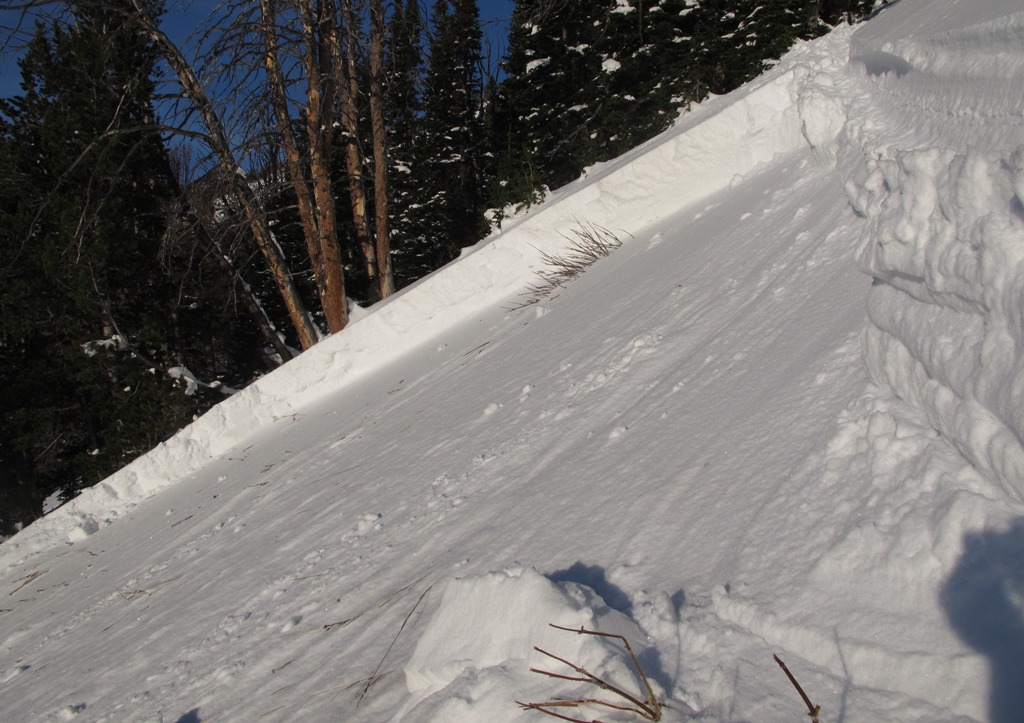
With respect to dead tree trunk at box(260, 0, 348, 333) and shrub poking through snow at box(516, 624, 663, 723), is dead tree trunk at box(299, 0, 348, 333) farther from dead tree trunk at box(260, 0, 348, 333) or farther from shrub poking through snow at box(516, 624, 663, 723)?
shrub poking through snow at box(516, 624, 663, 723)

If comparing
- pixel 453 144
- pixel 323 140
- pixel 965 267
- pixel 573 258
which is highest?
pixel 453 144

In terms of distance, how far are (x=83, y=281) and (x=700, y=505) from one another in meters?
13.0

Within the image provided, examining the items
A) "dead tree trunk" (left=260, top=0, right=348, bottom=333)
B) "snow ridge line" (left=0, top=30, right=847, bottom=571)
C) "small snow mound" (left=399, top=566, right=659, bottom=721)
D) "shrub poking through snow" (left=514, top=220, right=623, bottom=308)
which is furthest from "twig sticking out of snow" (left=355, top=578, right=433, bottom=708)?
"dead tree trunk" (left=260, top=0, right=348, bottom=333)

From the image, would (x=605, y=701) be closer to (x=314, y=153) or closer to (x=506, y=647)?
(x=506, y=647)

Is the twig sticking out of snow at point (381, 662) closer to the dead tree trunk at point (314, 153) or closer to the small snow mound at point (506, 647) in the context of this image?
the small snow mound at point (506, 647)

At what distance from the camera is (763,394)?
187 centimetres

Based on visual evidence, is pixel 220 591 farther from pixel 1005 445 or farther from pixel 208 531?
pixel 1005 445

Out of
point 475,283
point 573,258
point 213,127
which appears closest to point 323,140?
point 213,127

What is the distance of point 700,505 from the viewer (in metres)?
1.59

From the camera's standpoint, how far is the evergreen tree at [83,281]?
11719mm

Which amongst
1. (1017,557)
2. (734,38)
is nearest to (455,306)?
(1017,557)

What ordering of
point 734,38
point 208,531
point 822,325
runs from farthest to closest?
point 734,38
point 208,531
point 822,325

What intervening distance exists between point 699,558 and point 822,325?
37.7 inches

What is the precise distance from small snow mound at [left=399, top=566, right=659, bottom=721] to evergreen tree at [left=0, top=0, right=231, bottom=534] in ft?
38.2
